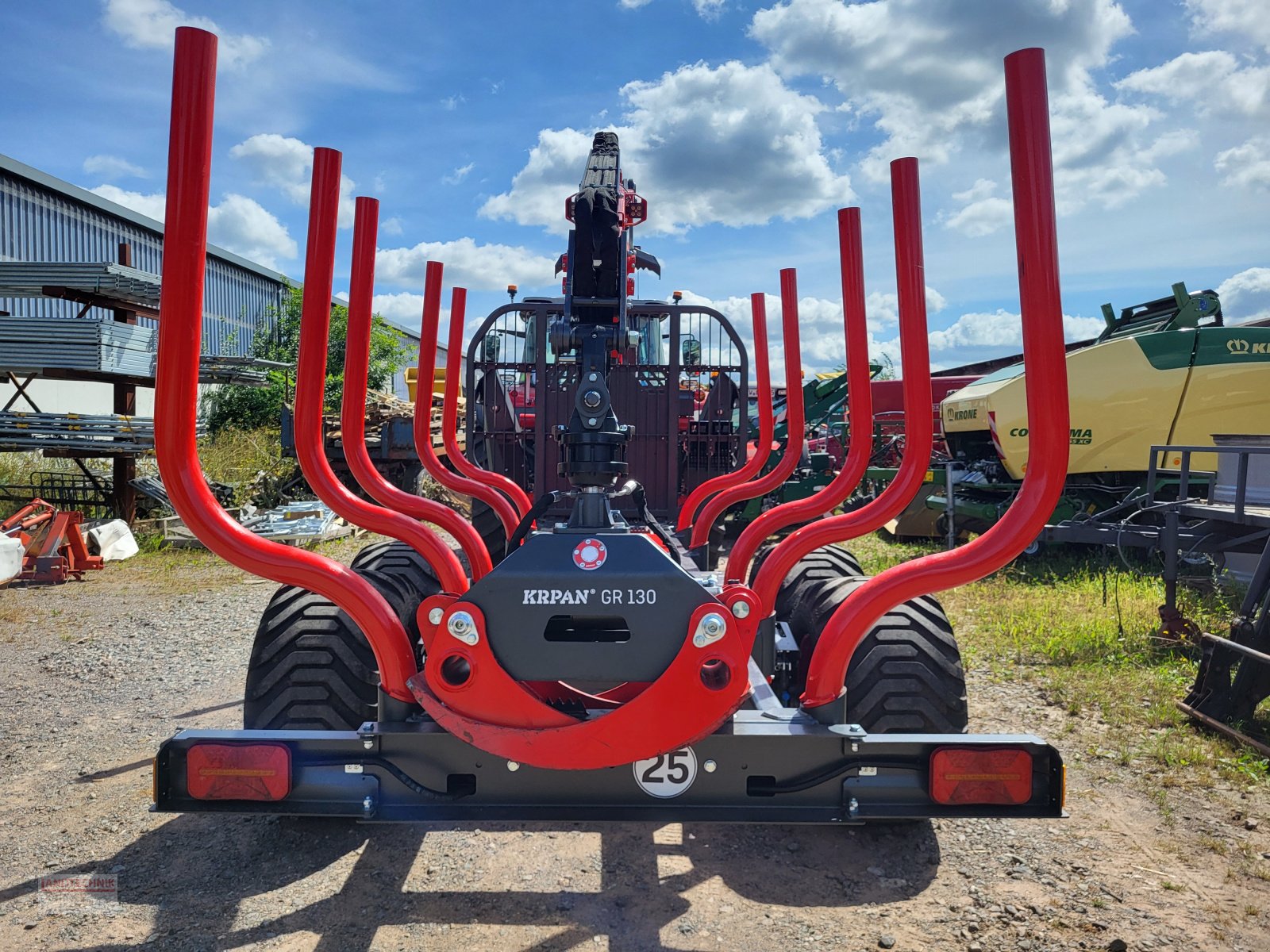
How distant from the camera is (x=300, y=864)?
3.17 metres

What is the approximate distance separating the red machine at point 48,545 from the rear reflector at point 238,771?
27.4ft

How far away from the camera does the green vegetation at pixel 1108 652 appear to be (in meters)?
4.25

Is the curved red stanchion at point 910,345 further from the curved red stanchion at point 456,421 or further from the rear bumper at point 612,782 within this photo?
the curved red stanchion at point 456,421

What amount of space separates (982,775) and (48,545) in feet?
32.9

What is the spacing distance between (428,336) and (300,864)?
2.99 m

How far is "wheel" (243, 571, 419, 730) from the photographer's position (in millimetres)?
3188

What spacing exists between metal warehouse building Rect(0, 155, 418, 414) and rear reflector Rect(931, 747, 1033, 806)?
13844 millimetres

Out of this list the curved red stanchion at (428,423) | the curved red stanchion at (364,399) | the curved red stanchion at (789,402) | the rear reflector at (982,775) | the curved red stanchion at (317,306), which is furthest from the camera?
the curved red stanchion at (789,402)

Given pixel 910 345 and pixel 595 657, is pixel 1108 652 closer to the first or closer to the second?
pixel 910 345

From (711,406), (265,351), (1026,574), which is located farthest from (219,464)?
(1026,574)

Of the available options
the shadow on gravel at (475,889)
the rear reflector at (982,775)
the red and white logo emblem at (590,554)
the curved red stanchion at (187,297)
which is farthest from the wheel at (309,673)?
the rear reflector at (982,775)

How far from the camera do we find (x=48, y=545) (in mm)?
9297

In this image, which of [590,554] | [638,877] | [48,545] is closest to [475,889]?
[638,877]

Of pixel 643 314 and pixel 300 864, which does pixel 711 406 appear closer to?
pixel 643 314
